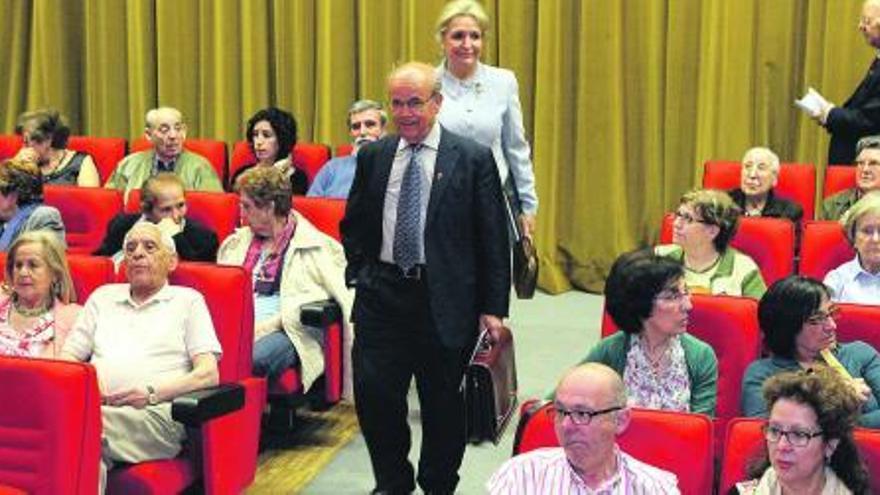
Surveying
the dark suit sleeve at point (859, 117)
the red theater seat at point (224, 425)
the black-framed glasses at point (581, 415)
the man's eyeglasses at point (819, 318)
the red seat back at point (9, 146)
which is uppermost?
the dark suit sleeve at point (859, 117)

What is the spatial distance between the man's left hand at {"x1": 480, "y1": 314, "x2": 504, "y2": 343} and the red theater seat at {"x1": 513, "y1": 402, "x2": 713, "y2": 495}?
38.2 inches

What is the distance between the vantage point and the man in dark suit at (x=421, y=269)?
3.76m

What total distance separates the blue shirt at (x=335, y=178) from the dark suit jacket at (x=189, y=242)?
0.88 metres

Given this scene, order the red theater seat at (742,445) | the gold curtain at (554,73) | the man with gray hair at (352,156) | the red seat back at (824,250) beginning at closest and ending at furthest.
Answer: the red theater seat at (742,445) < the red seat back at (824,250) < the man with gray hair at (352,156) < the gold curtain at (554,73)

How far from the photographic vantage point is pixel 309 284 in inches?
181

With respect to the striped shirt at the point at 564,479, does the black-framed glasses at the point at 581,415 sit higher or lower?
higher

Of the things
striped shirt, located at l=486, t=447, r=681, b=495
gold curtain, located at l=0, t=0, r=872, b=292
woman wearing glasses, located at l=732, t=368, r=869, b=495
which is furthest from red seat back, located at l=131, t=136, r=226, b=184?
woman wearing glasses, located at l=732, t=368, r=869, b=495

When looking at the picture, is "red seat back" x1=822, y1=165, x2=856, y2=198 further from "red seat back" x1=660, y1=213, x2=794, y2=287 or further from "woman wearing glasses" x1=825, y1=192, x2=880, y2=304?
"woman wearing glasses" x1=825, y1=192, x2=880, y2=304

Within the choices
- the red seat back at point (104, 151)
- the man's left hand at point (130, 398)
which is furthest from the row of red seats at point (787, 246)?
the red seat back at point (104, 151)

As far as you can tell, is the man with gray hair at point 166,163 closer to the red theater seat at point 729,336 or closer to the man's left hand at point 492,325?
the man's left hand at point 492,325

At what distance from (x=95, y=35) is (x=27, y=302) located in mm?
4008

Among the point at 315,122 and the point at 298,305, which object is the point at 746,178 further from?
the point at 315,122

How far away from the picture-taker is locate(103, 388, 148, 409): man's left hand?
359 centimetres

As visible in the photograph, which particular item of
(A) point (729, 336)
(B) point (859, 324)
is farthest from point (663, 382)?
(B) point (859, 324)
